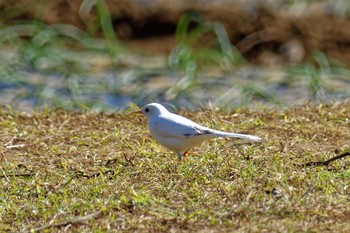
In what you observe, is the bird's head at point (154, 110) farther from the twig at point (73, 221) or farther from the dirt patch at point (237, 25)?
the dirt patch at point (237, 25)

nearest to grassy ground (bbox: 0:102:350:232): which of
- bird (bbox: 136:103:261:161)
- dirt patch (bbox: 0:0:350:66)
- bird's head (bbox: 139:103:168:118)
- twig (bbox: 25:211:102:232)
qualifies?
twig (bbox: 25:211:102:232)

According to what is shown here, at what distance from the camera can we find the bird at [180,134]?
588 cm

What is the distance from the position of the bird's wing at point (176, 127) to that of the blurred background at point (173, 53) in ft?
5.90

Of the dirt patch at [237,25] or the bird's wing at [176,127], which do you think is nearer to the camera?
the bird's wing at [176,127]

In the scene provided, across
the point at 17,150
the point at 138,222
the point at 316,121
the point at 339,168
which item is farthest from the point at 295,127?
the point at 138,222

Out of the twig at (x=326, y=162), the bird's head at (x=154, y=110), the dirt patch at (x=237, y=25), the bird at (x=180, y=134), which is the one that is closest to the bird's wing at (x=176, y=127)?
the bird at (x=180, y=134)

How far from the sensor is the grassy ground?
16.4 feet

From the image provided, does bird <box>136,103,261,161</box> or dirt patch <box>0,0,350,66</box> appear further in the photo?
dirt patch <box>0,0,350,66</box>

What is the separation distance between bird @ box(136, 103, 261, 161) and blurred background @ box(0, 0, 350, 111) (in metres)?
1.80

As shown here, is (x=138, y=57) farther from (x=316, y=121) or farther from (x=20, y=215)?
(x=20, y=215)

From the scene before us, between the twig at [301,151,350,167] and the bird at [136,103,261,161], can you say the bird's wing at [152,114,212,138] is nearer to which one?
the bird at [136,103,261,161]

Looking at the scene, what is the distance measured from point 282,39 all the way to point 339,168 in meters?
5.16

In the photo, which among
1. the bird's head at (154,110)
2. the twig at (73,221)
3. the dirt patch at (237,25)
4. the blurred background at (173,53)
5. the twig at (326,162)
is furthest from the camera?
the dirt patch at (237,25)

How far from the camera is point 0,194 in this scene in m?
5.60
